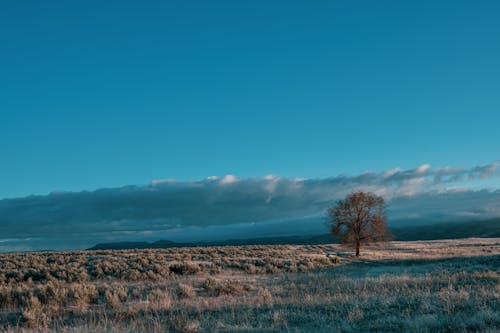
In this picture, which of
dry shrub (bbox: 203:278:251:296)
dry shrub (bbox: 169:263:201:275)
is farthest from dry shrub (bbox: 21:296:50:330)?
dry shrub (bbox: 169:263:201:275)

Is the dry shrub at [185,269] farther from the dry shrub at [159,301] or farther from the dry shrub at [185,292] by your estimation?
the dry shrub at [159,301]

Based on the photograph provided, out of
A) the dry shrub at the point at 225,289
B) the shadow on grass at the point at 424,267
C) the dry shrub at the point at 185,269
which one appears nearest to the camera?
the dry shrub at the point at 225,289

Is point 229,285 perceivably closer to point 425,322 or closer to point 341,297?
point 341,297

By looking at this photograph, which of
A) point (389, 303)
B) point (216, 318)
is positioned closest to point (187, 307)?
point (216, 318)

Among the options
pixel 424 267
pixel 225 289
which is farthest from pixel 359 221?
pixel 225 289

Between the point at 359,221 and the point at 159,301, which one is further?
the point at 359,221

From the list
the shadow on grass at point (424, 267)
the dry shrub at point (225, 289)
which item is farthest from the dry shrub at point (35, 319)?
the shadow on grass at point (424, 267)

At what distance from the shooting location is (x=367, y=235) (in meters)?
45.5

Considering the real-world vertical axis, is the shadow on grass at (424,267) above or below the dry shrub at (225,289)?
below

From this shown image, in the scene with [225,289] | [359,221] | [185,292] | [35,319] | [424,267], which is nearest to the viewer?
[35,319]

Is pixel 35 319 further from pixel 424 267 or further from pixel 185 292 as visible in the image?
pixel 424 267

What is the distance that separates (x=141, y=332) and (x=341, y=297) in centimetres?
609

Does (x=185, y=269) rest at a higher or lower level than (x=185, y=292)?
lower

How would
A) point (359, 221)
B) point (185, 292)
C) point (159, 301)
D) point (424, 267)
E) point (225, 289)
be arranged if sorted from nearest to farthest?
point (159, 301) → point (185, 292) → point (225, 289) → point (424, 267) → point (359, 221)
